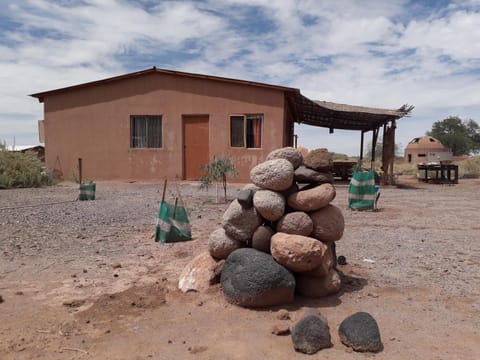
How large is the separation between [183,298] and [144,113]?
13778 mm

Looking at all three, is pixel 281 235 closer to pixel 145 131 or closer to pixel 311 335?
pixel 311 335

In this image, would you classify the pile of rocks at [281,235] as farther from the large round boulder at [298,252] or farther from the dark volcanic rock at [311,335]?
the dark volcanic rock at [311,335]

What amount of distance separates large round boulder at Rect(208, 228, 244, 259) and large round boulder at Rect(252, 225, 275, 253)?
0.75 ft

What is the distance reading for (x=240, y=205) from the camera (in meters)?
4.32

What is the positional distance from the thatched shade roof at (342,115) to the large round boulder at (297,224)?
1238cm

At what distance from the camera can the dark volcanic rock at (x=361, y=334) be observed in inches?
118

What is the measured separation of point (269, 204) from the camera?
411 centimetres

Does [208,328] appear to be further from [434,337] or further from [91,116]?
[91,116]

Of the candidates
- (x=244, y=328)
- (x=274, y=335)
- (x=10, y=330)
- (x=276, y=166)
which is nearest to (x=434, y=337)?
(x=274, y=335)

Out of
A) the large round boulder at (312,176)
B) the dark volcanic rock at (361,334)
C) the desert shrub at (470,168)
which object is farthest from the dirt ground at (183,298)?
the desert shrub at (470,168)

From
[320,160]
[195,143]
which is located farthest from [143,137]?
[320,160]

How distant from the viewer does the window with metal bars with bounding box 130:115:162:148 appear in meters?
17.0

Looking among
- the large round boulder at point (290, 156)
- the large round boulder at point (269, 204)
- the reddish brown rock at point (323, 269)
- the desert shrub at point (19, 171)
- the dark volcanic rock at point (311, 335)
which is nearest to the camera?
the dark volcanic rock at point (311, 335)

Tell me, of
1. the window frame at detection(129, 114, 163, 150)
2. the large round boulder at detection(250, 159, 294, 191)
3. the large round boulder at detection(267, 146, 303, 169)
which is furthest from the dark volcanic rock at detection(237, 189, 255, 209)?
the window frame at detection(129, 114, 163, 150)
